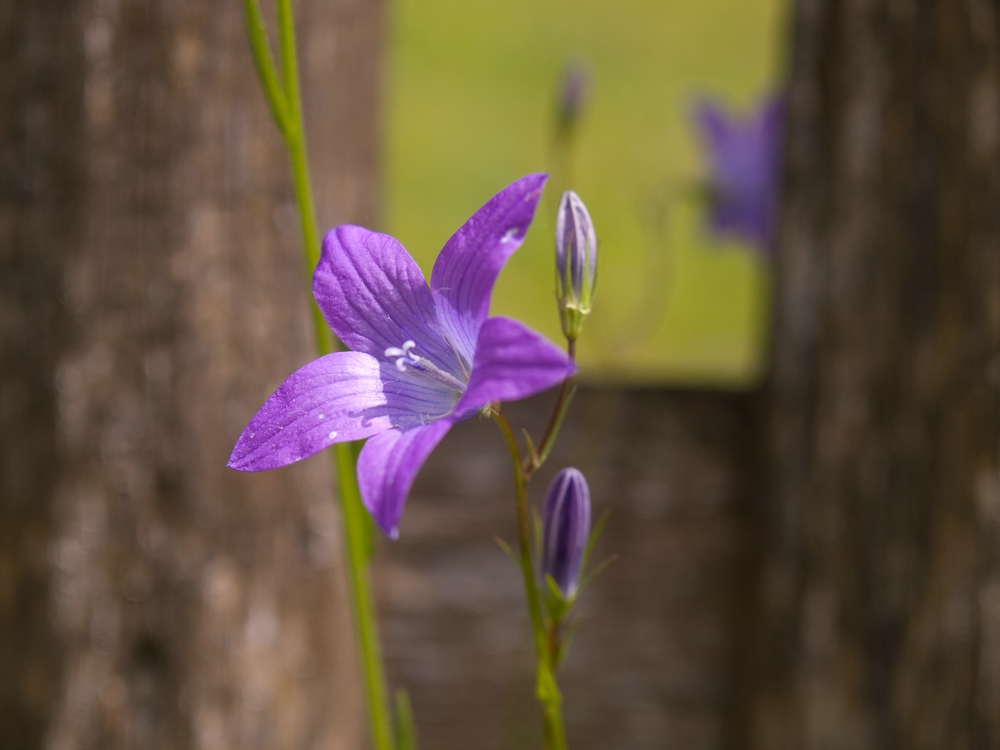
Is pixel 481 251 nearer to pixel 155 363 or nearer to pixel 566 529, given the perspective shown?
pixel 566 529

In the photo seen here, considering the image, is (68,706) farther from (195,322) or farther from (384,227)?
(384,227)

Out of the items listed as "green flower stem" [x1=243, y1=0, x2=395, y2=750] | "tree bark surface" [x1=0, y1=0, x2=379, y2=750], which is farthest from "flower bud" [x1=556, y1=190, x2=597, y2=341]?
"tree bark surface" [x1=0, y1=0, x2=379, y2=750]

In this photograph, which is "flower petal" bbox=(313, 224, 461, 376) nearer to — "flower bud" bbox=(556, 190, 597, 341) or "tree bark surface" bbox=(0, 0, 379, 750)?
"flower bud" bbox=(556, 190, 597, 341)

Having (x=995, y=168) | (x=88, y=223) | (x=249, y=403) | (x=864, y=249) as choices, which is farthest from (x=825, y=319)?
(x=88, y=223)

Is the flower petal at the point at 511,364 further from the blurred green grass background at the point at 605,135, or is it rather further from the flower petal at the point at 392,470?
the blurred green grass background at the point at 605,135

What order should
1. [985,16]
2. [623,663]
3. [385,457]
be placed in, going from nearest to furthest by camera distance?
[385,457] < [985,16] < [623,663]

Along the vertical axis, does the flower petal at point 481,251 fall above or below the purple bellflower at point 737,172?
below

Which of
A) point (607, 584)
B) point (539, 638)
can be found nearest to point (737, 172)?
point (607, 584)

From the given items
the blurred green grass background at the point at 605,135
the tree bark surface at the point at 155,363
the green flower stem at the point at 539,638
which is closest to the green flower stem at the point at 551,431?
the green flower stem at the point at 539,638
